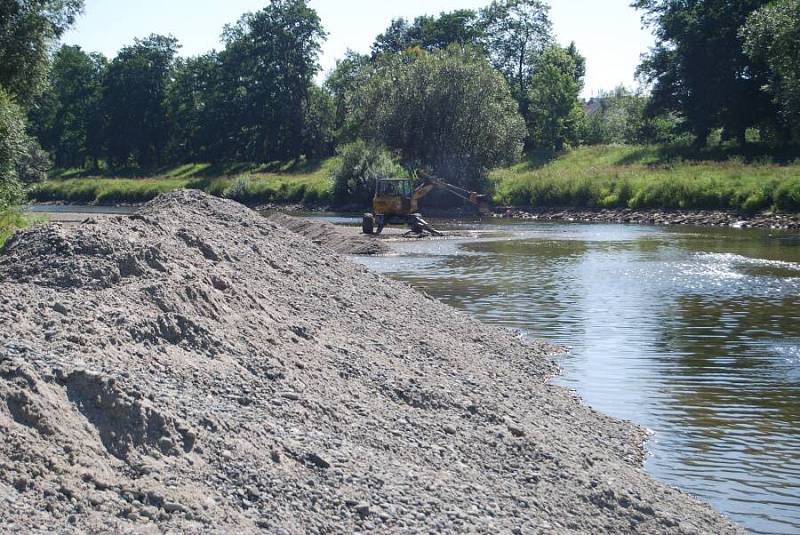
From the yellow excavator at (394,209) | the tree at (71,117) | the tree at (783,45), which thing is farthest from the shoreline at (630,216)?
the tree at (71,117)

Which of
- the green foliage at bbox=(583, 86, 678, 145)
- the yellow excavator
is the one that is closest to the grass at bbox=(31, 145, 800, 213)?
the green foliage at bbox=(583, 86, 678, 145)

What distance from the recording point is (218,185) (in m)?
86.2

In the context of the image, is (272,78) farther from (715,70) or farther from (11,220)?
(11,220)

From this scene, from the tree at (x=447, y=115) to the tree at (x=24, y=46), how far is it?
114 ft

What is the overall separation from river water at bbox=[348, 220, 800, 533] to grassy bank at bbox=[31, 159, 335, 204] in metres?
37.2

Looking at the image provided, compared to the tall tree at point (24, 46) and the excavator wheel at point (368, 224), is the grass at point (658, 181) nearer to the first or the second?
the excavator wheel at point (368, 224)

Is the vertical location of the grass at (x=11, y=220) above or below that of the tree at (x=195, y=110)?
below

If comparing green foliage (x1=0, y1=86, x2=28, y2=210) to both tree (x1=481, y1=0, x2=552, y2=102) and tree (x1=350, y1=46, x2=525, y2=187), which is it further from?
tree (x1=481, y1=0, x2=552, y2=102)

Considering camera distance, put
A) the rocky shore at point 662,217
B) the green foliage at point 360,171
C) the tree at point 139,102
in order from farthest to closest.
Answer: the tree at point 139,102 < the green foliage at point 360,171 < the rocky shore at point 662,217

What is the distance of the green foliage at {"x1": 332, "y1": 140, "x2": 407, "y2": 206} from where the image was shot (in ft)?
222

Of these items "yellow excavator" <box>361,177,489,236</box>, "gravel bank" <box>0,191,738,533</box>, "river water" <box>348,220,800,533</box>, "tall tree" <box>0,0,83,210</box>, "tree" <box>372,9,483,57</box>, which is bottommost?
"river water" <box>348,220,800,533</box>

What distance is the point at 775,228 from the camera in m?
49.1

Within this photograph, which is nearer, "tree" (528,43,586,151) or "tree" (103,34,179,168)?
"tree" (528,43,586,151)

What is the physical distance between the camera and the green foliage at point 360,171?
6769cm
